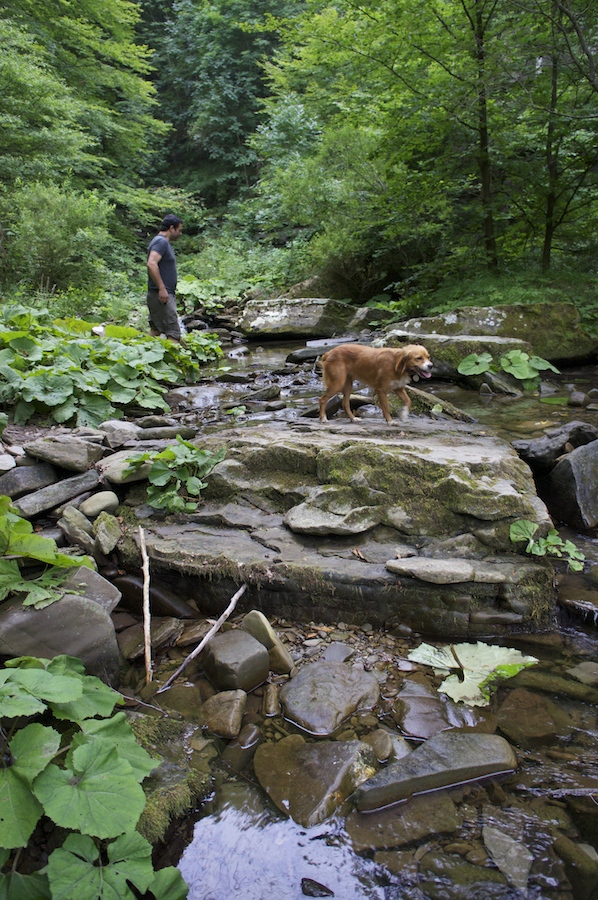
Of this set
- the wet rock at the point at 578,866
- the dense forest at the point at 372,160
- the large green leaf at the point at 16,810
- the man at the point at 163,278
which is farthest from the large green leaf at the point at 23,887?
the dense forest at the point at 372,160

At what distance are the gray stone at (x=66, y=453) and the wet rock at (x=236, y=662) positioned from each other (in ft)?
7.03

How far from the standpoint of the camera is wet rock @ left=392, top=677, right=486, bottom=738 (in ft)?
9.22

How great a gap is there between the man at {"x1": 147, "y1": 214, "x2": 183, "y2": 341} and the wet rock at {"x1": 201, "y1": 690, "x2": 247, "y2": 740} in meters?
7.30

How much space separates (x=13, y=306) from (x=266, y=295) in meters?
10.6

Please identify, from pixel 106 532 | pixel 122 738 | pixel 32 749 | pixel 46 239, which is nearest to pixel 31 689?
pixel 32 749

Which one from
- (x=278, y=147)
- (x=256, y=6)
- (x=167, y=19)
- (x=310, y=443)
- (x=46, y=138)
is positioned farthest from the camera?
(x=167, y=19)

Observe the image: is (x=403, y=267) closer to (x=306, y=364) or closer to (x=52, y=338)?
(x=306, y=364)

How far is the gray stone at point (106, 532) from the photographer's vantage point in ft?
13.1

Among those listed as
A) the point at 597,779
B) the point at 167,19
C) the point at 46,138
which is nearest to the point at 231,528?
the point at 597,779

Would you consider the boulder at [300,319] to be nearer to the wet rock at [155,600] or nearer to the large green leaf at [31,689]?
the wet rock at [155,600]

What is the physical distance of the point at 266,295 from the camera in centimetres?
1778

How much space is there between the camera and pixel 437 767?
97.5 inches

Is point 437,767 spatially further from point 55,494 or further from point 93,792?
point 55,494

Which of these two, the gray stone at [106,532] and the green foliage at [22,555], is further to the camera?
the gray stone at [106,532]
